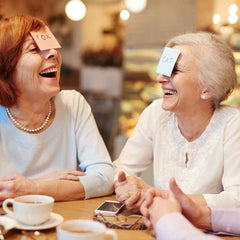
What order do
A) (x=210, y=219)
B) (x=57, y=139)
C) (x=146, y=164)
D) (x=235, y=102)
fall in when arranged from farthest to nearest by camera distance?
(x=235, y=102)
(x=146, y=164)
(x=57, y=139)
(x=210, y=219)

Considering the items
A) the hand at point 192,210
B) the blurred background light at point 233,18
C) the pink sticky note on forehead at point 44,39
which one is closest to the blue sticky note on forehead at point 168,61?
the pink sticky note on forehead at point 44,39

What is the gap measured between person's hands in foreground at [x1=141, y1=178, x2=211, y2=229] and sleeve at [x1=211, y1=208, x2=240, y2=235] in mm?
19

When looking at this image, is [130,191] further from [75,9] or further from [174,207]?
[75,9]

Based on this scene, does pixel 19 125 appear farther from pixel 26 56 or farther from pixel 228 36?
pixel 228 36

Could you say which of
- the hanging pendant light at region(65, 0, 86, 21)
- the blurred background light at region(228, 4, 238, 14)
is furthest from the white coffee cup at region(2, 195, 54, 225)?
the hanging pendant light at region(65, 0, 86, 21)

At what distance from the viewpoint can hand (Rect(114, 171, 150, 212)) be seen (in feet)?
5.01

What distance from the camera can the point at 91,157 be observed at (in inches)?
74.2

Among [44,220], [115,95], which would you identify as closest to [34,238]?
[44,220]

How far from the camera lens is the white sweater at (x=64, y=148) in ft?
5.90

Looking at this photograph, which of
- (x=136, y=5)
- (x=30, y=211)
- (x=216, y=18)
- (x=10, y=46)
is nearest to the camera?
(x=30, y=211)

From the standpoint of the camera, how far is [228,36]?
15.8ft

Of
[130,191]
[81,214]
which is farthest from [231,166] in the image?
[81,214]

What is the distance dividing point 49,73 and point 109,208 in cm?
74

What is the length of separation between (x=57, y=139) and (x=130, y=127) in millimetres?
4218
